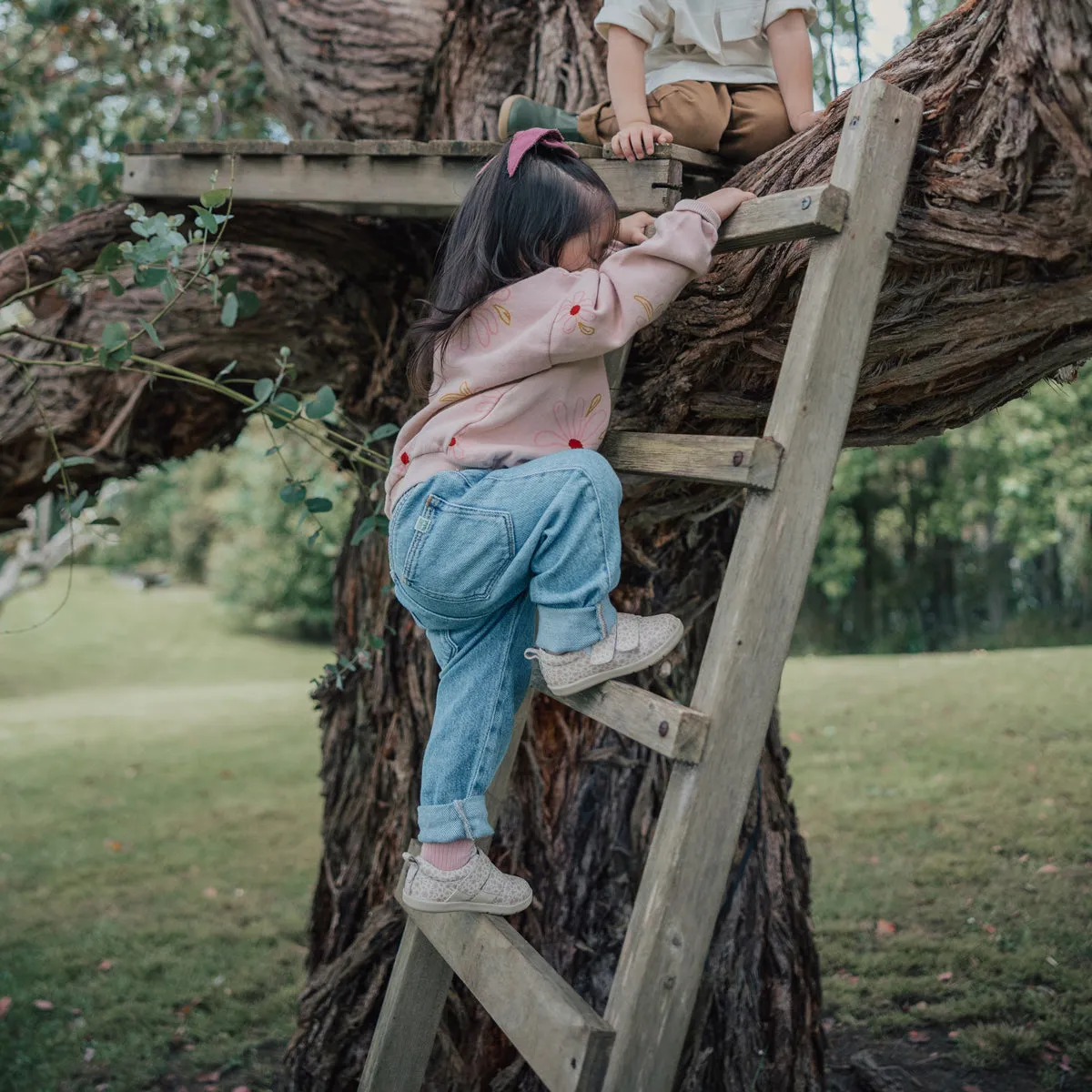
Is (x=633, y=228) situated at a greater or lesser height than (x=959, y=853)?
greater

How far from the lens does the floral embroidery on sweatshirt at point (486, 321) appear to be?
81.9 inches

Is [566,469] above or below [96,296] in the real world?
below

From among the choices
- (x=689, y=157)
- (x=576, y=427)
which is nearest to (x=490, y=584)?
(x=576, y=427)

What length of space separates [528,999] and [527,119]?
6.00ft

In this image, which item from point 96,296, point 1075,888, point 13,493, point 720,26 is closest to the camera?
point 720,26

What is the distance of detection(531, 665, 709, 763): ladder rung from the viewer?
1.71 m

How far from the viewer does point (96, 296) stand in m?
3.53

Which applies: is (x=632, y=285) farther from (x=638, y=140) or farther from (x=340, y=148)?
(x=340, y=148)

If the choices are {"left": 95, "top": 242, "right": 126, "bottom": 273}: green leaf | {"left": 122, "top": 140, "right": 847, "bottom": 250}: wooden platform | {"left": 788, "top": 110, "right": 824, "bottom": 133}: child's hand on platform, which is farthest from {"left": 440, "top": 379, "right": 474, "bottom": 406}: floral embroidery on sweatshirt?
{"left": 95, "top": 242, "right": 126, "bottom": 273}: green leaf

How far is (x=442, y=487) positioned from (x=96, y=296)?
6.61 feet

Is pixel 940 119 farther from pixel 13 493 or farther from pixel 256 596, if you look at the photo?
pixel 256 596

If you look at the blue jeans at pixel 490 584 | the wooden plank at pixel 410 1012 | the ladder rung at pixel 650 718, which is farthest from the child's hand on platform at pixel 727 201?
the wooden plank at pixel 410 1012

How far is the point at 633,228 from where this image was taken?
2.17 m

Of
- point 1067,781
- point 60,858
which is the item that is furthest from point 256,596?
point 1067,781
